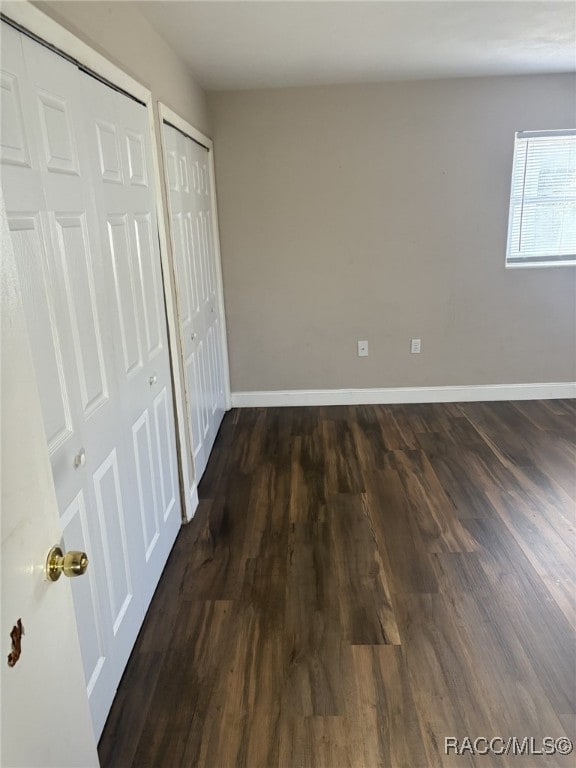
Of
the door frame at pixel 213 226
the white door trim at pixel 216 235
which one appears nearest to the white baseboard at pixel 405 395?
the white door trim at pixel 216 235

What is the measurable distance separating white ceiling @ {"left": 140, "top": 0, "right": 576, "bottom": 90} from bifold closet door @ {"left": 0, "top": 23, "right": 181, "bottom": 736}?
66 cm

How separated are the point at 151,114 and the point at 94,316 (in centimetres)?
113

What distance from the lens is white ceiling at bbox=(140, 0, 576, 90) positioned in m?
2.28

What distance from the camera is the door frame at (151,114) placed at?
130 centimetres

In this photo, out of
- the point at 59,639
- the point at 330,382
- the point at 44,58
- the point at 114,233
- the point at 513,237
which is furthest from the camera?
the point at 330,382

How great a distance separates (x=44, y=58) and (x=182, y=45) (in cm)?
156

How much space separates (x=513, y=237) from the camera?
163 inches

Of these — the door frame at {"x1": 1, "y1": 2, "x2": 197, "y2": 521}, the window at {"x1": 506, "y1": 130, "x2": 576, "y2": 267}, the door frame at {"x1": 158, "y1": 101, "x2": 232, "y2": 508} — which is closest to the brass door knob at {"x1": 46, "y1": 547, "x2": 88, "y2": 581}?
the door frame at {"x1": 1, "y1": 2, "x2": 197, "y2": 521}

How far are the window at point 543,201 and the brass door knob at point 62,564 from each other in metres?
3.95

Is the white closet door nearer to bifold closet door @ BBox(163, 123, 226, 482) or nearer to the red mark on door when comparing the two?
bifold closet door @ BBox(163, 123, 226, 482)

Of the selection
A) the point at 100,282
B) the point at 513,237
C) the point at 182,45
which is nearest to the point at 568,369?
the point at 513,237

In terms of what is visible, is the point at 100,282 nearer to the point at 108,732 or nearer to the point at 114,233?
the point at 114,233

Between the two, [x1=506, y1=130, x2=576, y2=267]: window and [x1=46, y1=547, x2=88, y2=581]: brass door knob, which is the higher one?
[x1=506, y1=130, x2=576, y2=267]: window

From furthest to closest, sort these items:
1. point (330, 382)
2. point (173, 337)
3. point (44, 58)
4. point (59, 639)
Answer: point (330, 382) < point (173, 337) < point (44, 58) < point (59, 639)
